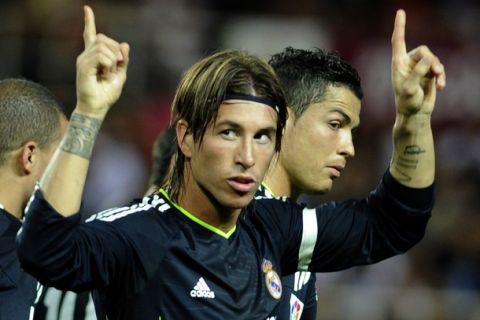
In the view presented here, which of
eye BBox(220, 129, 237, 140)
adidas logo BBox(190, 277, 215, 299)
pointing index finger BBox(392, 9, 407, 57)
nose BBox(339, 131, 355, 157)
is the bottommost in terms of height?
adidas logo BBox(190, 277, 215, 299)

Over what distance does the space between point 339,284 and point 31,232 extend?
6656 millimetres

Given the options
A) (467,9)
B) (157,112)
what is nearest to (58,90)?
(157,112)

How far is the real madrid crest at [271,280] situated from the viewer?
11.9ft

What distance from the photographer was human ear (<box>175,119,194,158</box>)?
3533 millimetres

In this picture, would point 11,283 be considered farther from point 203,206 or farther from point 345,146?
point 345,146

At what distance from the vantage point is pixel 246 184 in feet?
11.3

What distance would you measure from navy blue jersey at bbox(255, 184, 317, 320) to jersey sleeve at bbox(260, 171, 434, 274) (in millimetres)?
206

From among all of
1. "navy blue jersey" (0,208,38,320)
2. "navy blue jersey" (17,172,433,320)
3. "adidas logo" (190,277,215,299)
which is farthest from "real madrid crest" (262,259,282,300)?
"navy blue jersey" (0,208,38,320)

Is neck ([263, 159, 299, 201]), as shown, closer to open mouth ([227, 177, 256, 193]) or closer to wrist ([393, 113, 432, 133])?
wrist ([393, 113, 432, 133])

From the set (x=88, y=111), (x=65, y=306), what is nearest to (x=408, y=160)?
(x=88, y=111)

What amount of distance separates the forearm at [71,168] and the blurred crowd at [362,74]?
609cm

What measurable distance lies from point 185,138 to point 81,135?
58 centimetres

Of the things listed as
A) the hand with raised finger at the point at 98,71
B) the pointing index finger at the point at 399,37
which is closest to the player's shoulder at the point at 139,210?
the hand with raised finger at the point at 98,71

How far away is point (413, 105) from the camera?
3682mm
